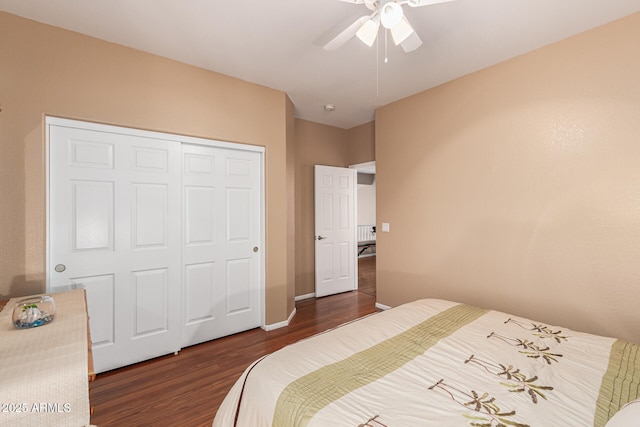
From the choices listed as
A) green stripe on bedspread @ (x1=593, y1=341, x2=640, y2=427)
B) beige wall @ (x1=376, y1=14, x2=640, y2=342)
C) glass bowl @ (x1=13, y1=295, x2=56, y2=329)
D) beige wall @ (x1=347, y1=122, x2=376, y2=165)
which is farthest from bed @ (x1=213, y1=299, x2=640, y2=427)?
beige wall @ (x1=347, y1=122, x2=376, y2=165)

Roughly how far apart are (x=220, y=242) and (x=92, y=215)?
1.04m

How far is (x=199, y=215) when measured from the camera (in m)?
2.67

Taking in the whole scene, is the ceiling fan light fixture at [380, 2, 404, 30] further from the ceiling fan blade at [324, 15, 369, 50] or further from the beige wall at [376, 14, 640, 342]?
the beige wall at [376, 14, 640, 342]

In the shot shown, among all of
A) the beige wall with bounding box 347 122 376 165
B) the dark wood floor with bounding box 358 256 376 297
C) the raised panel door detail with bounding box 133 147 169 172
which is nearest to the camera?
the raised panel door detail with bounding box 133 147 169 172

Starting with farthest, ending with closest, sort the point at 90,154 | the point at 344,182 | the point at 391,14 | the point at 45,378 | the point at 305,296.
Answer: the point at 344,182 < the point at 305,296 < the point at 90,154 < the point at 391,14 < the point at 45,378

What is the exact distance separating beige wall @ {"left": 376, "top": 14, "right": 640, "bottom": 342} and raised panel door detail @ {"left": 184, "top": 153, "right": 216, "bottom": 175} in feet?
7.09

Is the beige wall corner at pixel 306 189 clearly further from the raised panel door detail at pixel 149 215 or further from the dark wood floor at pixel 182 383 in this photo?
the raised panel door detail at pixel 149 215

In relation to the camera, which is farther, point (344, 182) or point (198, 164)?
point (344, 182)

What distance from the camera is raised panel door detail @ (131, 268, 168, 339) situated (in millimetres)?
2354

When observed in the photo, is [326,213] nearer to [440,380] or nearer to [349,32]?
[349,32]

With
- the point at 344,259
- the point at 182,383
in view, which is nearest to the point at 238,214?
the point at 182,383

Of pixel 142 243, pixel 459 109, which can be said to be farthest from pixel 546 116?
pixel 142 243

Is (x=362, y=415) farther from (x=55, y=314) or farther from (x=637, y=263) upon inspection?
(x=637, y=263)

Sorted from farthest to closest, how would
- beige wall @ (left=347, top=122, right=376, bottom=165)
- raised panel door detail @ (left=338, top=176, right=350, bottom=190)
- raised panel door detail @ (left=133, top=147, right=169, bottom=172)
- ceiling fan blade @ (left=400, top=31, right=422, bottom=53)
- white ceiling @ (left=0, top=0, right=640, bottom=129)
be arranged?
raised panel door detail @ (left=338, top=176, right=350, bottom=190), beige wall @ (left=347, top=122, right=376, bottom=165), raised panel door detail @ (left=133, top=147, right=169, bottom=172), white ceiling @ (left=0, top=0, right=640, bottom=129), ceiling fan blade @ (left=400, top=31, right=422, bottom=53)
